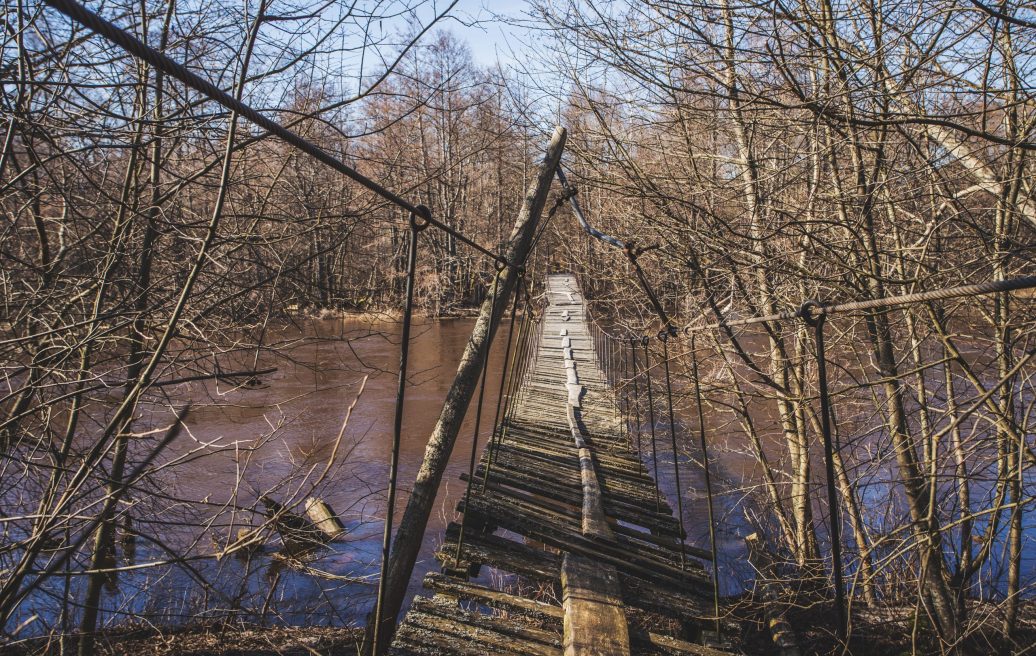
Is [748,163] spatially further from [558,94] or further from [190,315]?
[190,315]

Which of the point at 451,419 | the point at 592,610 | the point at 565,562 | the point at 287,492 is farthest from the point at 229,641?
the point at 592,610

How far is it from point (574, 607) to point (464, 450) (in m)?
5.54

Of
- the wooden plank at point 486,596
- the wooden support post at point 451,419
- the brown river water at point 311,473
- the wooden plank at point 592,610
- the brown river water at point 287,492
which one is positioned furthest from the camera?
the brown river water at point 311,473

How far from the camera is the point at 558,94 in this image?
14.2 feet

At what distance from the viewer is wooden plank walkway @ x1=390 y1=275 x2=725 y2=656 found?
2094 millimetres

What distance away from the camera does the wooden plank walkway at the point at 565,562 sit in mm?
2094

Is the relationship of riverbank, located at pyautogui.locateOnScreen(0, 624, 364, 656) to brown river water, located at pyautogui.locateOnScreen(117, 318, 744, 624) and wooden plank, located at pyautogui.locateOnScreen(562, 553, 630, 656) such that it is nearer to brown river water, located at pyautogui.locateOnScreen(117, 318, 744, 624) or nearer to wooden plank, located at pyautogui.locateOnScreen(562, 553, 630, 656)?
brown river water, located at pyautogui.locateOnScreen(117, 318, 744, 624)

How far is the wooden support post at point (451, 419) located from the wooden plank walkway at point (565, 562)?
26 cm

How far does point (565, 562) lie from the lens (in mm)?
2611

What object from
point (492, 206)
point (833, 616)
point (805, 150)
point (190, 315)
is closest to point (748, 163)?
point (805, 150)

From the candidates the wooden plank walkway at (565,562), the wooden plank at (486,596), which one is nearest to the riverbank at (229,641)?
the wooden plank walkway at (565,562)

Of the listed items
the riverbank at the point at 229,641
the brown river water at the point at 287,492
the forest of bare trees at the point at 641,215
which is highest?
the forest of bare trees at the point at 641,215

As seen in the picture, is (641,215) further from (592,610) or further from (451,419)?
(592,610)

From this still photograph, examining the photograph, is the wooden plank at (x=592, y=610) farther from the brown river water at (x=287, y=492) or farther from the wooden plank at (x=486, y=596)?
the brown river water at (x=287, y=492)
